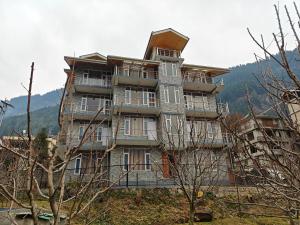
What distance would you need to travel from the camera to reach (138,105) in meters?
26.6

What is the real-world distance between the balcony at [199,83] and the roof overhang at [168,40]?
3.85 metres

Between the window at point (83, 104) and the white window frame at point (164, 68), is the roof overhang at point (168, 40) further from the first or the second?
the window at point (83, 104)

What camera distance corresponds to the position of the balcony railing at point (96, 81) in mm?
27422

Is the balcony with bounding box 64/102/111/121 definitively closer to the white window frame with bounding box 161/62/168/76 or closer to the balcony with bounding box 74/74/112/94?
the balcony with bounding box 74/74/112/94

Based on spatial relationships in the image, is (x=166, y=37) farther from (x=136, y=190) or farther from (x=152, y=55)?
(x=136, y=190)

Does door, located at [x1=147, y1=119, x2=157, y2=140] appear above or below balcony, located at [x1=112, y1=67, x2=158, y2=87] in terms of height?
below

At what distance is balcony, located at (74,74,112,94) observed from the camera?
26594 millimetres

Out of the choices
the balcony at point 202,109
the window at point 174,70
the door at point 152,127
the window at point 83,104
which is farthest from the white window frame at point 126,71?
the balcony at point 202,109

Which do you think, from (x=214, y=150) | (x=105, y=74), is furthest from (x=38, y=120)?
(x=214, y=150)

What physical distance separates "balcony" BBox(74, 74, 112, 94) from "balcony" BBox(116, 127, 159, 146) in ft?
17.7

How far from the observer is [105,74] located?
95.2 ft

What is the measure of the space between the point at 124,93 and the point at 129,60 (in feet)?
13.3

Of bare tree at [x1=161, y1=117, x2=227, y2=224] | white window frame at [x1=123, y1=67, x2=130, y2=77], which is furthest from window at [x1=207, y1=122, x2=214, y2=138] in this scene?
bare tree at [x1=161, y1=117, x2=227, y2=224]

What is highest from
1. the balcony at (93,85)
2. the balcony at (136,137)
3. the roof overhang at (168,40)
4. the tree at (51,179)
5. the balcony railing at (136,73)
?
the roof overhang at (168,40)
